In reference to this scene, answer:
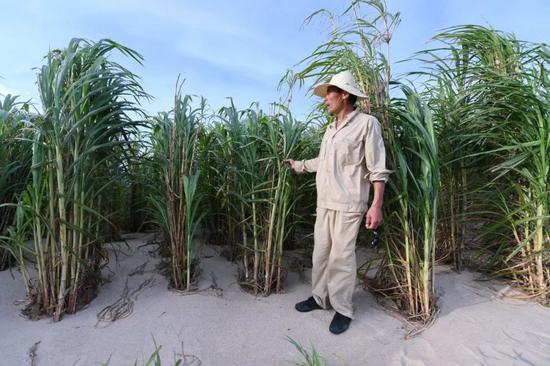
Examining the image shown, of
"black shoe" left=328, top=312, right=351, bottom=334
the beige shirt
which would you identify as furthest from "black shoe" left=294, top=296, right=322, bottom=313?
the beige shirt

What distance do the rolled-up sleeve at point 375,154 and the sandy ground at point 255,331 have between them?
91 cm

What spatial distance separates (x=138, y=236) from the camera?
10.7 ft

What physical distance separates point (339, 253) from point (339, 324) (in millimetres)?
415

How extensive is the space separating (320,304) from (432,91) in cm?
203

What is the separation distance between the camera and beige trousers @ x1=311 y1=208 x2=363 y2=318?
81.7 inches

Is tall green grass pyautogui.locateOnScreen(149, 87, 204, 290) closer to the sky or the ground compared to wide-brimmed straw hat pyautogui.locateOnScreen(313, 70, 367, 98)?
closer to the ground

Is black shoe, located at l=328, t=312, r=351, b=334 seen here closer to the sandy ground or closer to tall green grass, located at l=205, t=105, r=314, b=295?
the sandy ground

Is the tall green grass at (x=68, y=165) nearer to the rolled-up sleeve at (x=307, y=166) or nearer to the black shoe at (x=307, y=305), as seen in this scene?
the rolled-up sleeve at (x=307, y=166)

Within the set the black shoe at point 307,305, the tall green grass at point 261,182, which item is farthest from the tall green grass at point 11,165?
the black shoe at point 307,305

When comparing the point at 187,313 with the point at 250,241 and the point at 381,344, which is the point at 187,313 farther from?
the point at 381,344

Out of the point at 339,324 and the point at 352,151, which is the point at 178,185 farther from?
the point at 339,324

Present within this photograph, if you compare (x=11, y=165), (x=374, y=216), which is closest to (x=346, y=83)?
(x=374, y=216)

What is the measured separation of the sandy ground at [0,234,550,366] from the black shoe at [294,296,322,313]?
46 millimetres

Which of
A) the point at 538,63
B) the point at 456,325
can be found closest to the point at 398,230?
the point at 456,325
